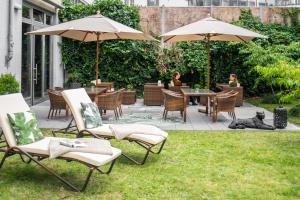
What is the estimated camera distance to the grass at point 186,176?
5.12 m

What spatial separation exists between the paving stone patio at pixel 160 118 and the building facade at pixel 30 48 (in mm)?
1057

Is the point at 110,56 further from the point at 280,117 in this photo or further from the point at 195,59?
the point at 280,117

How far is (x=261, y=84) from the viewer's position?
17812 mm

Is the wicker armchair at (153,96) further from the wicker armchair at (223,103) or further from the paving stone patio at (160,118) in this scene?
the wicker armchair at (223,103)

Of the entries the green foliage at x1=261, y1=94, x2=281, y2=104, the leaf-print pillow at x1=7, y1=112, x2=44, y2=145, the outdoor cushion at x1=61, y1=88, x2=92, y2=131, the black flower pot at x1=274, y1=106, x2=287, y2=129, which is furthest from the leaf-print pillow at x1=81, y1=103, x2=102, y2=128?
the green foliage at x1=261, y1=94, x2=281, y2=104

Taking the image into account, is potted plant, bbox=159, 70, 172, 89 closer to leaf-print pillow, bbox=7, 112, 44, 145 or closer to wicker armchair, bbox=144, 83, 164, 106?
wicker armchair, bbox=144, 83, 164, 106

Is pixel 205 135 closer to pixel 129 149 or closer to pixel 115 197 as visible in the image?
pixel 129 149

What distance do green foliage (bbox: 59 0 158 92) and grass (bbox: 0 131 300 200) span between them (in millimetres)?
9760

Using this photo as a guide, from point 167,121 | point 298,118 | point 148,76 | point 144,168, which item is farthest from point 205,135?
point 148,76

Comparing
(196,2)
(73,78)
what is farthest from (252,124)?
(196,2)

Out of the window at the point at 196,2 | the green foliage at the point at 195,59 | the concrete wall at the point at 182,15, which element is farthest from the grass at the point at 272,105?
the window at the point at 196,2

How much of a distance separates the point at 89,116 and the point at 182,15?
12.4 metres

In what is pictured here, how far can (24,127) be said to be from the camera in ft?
19.0

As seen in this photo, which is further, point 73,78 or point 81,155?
point 73,78
